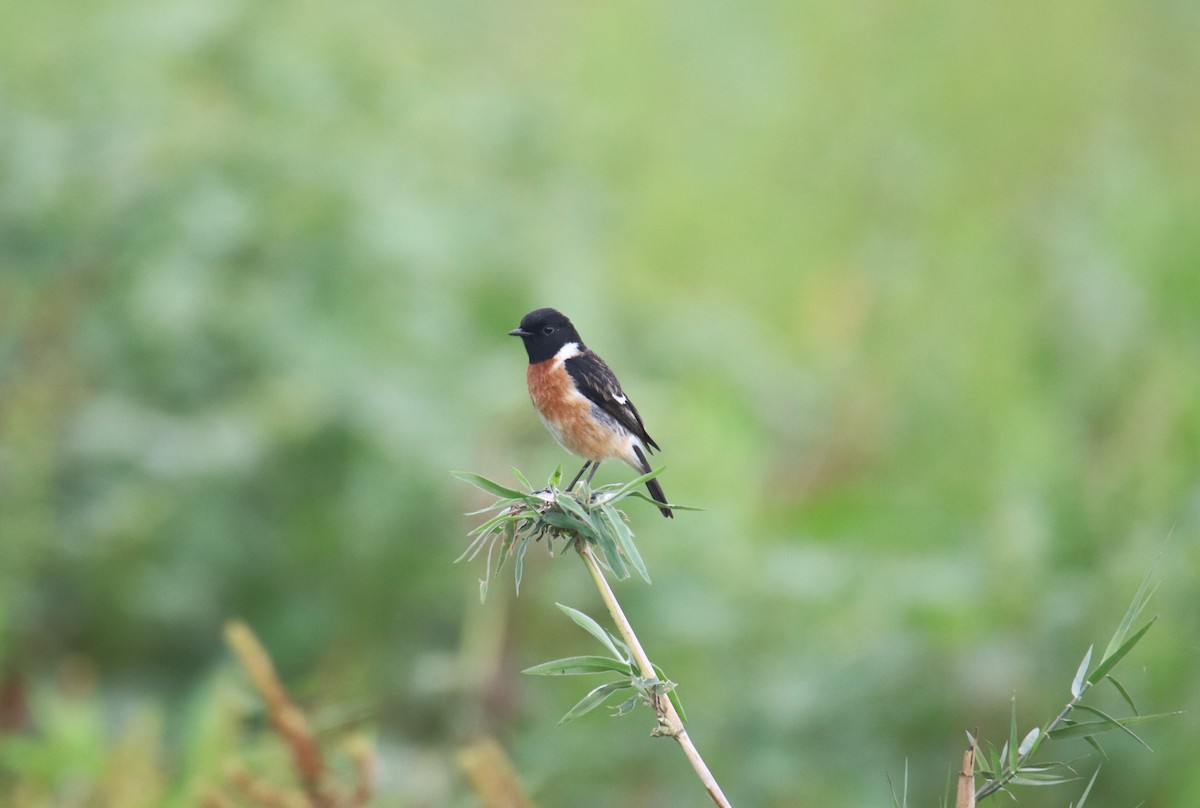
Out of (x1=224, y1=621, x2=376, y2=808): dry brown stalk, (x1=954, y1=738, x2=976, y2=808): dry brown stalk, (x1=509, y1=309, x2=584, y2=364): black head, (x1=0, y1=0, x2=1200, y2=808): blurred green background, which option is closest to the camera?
(x1=954, y1=738, x2=976, y2=808): dry brown stalk

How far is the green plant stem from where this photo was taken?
72 cm

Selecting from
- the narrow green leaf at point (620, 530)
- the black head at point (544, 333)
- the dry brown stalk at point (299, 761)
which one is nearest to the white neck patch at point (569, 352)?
the black head at point (544, 333)

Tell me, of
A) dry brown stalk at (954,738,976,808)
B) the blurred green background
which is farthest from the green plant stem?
the blurred green background

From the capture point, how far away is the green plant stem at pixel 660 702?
28.5 inches

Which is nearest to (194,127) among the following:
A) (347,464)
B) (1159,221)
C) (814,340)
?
(347,464)

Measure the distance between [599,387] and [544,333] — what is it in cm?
23

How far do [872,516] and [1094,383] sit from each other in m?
1.02

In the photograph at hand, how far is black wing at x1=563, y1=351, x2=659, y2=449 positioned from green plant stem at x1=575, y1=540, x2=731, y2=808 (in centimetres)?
60

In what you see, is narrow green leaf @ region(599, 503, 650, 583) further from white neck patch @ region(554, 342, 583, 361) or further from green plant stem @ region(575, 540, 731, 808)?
white neck patch @ region(554, 342, 583, 361)

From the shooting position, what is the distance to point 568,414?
1465 mm

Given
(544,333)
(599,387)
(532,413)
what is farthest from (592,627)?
(532,413)

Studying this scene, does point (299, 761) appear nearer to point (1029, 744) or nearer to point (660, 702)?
point (660, 702)

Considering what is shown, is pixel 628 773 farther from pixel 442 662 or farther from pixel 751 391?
pixel 751 391

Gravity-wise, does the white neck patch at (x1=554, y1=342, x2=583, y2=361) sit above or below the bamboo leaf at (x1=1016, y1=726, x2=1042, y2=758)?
above
